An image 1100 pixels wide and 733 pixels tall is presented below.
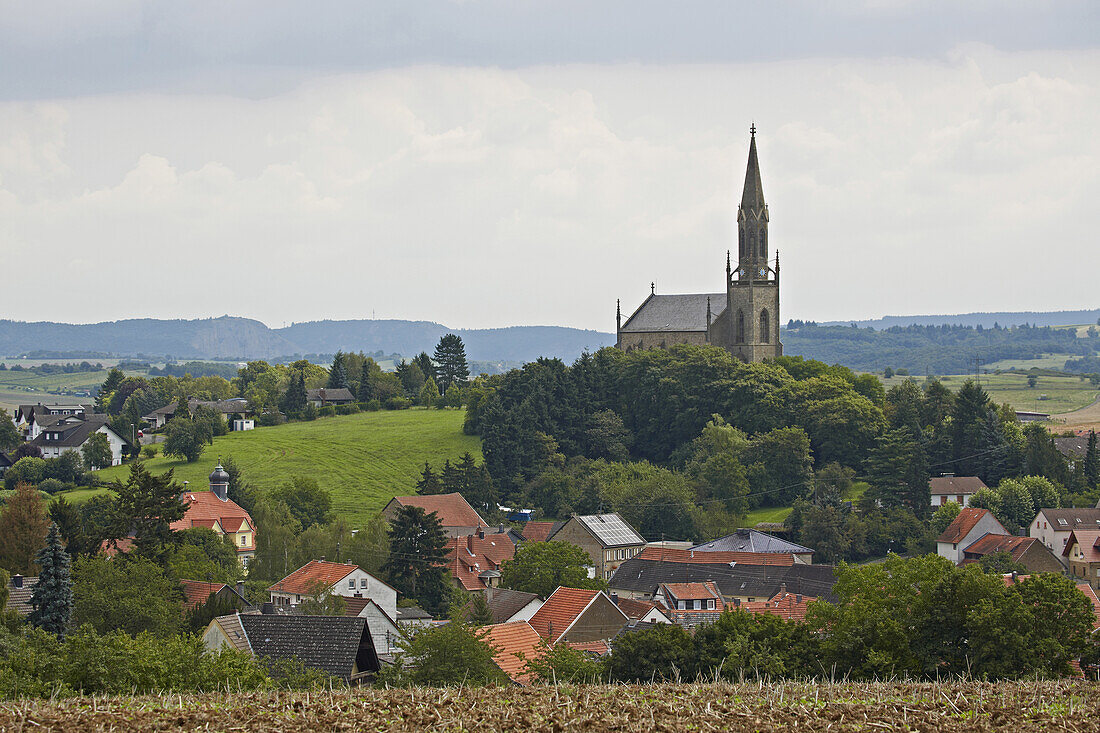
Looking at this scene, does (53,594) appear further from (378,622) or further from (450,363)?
(450,363)

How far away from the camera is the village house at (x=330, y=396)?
124194mm

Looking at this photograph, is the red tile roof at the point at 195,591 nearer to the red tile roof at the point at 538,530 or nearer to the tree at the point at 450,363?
the red tile roof at the point at 538,530

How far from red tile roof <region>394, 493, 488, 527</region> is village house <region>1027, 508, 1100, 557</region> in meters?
33.0

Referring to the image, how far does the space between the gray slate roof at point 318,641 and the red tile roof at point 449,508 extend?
39.0 metres

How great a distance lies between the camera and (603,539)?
241 ft

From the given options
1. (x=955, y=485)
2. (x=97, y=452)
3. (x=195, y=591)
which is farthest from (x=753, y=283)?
(x=195, y=591)

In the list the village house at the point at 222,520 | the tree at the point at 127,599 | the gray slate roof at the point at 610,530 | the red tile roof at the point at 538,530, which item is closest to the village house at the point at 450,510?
the red tile roof at the point at 538,530

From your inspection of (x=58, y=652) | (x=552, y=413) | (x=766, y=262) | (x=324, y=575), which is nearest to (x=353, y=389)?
(x=552, y=413)

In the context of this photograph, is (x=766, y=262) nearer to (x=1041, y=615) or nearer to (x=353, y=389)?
(x=353, y=389)

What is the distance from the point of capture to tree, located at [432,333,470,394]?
12775 centimetres

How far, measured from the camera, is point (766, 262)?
101062 millimetres

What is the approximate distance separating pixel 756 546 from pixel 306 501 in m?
28.3

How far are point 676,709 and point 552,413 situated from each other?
7901 cm

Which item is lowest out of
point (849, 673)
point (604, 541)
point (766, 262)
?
point (604, 541)
